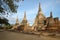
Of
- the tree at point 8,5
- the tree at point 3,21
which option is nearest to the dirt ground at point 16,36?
the tree at point 3,21

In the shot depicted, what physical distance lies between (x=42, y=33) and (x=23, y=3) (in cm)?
89

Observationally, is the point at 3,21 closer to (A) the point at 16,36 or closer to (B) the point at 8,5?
(B) the point at 8,5

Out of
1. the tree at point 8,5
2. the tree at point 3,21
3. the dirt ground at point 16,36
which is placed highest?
the tree at point 8,5

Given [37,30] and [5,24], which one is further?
[5,24]

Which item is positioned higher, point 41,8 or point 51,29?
point 41,8

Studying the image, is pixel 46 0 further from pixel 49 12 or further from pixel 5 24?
pixel 5 24

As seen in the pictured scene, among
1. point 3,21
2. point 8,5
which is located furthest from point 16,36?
point 8,5

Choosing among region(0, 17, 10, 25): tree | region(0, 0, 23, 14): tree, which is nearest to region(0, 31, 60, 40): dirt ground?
region(0, 17, 10, 25): tree

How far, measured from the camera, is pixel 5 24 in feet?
10.5

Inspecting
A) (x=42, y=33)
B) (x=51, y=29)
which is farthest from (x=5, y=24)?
(x=51, y=29)

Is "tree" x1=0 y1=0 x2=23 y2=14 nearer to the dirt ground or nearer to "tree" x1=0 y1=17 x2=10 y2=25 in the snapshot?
"tree" x1=0 y1=17 x2=10 y2=25

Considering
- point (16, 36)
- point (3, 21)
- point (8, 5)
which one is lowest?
point (16, 36)

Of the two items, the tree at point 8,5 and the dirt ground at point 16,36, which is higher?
the tree at point 8,5

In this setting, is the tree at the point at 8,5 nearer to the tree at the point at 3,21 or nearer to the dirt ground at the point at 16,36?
the tree at the point at 3,21
